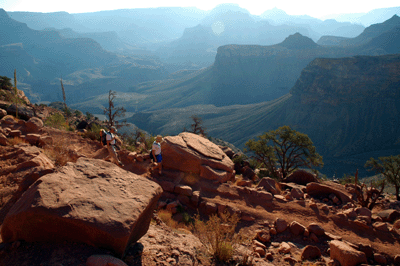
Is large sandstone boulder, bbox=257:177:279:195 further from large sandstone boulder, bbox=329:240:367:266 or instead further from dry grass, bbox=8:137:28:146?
dry grass, bbox=8:137:28:146

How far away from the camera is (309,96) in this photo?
9156 cm

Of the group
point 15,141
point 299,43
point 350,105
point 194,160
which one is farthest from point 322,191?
point 299,43

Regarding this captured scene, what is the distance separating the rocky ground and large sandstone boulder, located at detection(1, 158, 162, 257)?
163 mm

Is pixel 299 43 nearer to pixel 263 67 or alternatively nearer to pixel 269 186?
pixel 263 67

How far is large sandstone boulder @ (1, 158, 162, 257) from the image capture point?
3.83 meters

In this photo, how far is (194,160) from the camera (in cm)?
1155

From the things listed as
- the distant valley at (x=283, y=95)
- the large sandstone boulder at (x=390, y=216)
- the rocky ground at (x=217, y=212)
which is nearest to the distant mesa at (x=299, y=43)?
the distant valley at (x=283, y=95)

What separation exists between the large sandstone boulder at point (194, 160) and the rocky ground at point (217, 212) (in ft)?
0.37

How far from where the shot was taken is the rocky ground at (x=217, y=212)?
4246mm

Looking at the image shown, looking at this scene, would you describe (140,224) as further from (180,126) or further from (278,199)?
(180,126)

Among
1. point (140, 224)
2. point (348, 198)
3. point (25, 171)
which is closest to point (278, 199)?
point (348, 198)

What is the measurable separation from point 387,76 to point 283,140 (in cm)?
8089

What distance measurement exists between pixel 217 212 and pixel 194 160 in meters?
3.12

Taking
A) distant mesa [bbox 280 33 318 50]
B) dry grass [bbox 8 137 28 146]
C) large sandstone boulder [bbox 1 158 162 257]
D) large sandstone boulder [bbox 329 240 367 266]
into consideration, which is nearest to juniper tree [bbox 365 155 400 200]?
large sandstone boulder [bbox 329 240 367 266]
